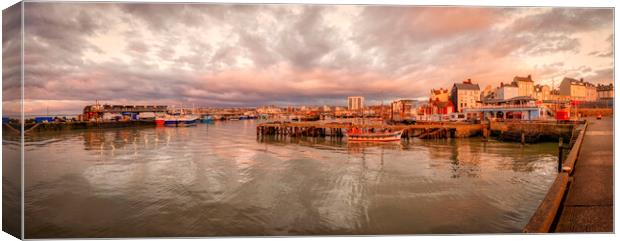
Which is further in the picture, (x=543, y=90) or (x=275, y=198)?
(x=543, y=90)

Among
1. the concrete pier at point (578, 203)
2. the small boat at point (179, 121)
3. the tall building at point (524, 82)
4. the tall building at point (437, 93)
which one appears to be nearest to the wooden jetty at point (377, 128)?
the tall building at point (437, 93)

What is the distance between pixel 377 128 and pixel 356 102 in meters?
10.0

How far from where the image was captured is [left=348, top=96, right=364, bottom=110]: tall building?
6.47 metres

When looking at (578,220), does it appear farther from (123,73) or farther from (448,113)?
(448,113)

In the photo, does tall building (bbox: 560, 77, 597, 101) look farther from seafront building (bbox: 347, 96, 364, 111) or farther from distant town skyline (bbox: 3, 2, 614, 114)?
seafront building (bbox: 347, 96, 364, 111)

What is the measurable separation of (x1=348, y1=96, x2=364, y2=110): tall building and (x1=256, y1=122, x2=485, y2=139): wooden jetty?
285 inches

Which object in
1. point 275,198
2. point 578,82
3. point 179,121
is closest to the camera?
point 578,82

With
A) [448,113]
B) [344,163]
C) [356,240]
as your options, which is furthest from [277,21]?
[448,113]

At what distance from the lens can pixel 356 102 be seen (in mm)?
6809

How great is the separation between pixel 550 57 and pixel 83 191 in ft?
25.2

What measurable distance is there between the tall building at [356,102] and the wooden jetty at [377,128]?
7244mm

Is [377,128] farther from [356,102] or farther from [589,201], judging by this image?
[589,201]

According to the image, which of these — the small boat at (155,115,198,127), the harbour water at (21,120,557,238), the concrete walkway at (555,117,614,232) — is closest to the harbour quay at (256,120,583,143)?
the harbour water at (21,120,557,238)

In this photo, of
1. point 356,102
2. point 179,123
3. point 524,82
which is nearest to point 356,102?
point 356,102
